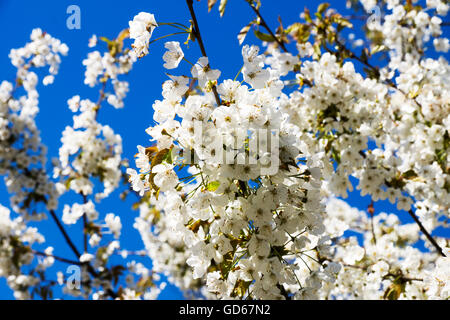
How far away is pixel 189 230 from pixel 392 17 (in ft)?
12.8

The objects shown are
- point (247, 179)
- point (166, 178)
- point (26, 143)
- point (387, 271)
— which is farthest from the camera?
point (26, 143)

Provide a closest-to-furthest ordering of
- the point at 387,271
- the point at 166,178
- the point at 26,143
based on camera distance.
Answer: the point at 166,178
the point at 387,271
the point at 26,143

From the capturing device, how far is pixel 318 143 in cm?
280

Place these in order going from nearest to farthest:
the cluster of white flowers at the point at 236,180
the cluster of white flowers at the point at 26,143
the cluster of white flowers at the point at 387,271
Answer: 1. the cluster of white flowers at the point at 236,180
2. the cluster of white flowers at the point at 387,271
3. the cluster of white flowers at the point at 26,143

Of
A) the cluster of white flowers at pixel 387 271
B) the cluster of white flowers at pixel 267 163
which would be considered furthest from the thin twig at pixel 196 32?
the cluster of white flowers at pixel 387 271

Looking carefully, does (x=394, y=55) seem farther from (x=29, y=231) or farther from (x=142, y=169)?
(x=29, y=231)

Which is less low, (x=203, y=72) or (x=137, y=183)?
(x=203, y=72)

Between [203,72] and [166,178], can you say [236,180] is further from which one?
[203,72]

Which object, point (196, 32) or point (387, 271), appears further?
point (387, 271)

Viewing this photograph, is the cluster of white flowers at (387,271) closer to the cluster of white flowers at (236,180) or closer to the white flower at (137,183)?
the cluster of white flowers at (236,180)

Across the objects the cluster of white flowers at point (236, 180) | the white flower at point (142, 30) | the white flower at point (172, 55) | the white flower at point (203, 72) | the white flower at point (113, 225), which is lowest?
the cluster of white flowers at point (236, 180)

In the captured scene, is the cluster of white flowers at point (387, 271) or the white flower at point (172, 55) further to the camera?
the cluster of white flowers at point (387, 271)

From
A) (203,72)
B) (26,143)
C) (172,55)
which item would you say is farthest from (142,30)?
(26,143)

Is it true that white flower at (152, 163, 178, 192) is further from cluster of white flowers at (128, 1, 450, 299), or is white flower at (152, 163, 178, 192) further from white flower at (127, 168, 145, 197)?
white flower at (127, 168, 145, 197)
